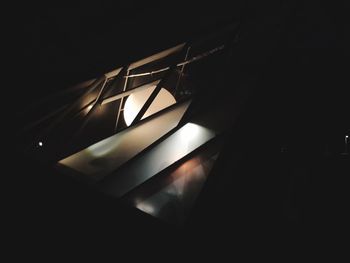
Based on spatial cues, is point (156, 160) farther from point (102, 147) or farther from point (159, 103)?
point (159, 103)

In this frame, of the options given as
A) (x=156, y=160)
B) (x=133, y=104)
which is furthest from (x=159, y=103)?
(x=156, y=160)

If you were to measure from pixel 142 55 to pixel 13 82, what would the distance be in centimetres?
222

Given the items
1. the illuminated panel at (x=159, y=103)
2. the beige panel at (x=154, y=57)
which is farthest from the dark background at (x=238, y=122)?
the illuminated panel at (x=159, y=103)

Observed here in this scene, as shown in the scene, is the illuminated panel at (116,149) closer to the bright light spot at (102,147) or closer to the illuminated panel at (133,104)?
the bright light spot at (102,147)

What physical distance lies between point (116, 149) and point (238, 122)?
1.68m

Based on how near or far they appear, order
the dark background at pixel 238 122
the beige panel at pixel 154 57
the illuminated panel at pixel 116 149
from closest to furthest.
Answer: the dark background at pixel 238 122 → the illuminated panel at pixel 116 149 → the beige panel at pixel 154 57

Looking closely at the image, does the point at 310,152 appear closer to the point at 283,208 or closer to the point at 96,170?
the point at 283,208

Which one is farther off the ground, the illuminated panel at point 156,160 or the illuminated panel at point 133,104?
the illuminated panel at point 133,104

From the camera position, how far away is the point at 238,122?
3.59m

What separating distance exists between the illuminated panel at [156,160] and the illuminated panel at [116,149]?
14 cm

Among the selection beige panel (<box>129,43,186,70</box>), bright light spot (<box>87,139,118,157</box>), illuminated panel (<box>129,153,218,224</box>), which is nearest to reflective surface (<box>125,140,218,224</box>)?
illuminated panel (<box>129,153,218,224</box>)

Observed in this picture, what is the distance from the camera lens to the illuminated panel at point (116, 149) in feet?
13.7

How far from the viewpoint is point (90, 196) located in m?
3.09

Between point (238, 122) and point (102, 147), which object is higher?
point (102, 147)
